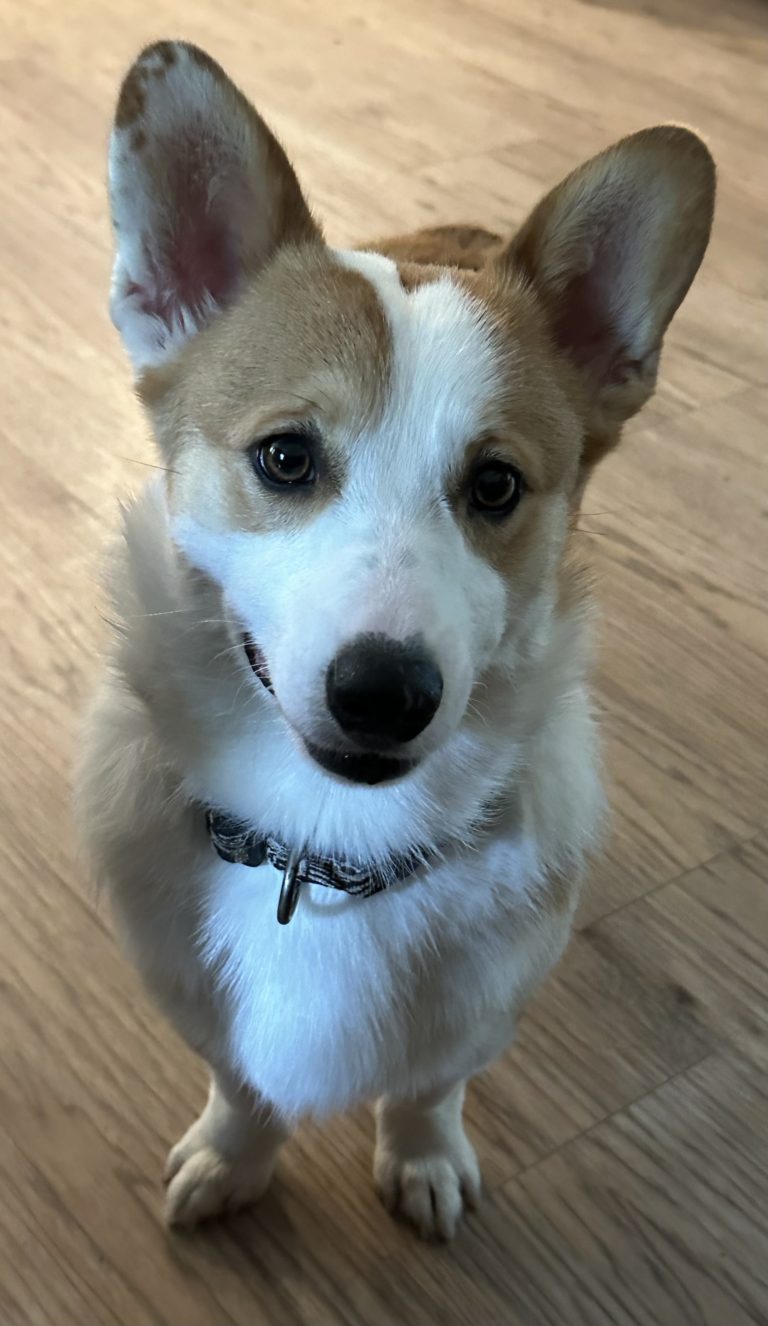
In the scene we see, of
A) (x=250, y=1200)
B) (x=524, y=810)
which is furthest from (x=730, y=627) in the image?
(x=250, y=1200)

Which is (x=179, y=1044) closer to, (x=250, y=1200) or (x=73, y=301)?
(x=250, y=1200)

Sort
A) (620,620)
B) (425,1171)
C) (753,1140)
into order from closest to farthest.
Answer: (425,1171) < (753,1140) < (620,620)

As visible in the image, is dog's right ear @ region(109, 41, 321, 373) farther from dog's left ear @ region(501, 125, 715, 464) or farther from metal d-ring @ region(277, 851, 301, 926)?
metal d-ring @ region(277, 851, 301, 926)

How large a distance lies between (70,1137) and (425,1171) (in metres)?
0.39

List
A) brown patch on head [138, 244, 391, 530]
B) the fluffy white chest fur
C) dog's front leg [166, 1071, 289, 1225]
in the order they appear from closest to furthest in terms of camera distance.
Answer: brown patch on head [138, 244, 391, 530] → the fluffy white chest fur → dog's front leg [166, 1071, 289, 1225]

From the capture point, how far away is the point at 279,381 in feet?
3.38

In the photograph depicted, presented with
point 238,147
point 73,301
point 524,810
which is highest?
point 238,147

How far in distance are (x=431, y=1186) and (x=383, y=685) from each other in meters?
0.69

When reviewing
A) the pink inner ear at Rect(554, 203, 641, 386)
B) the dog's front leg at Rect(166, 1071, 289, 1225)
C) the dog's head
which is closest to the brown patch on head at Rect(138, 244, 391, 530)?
the dog's head

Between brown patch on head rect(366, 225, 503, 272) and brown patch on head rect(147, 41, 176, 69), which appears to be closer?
brown patch on head rect(147, 41, 176, 69)

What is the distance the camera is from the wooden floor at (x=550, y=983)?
133cm

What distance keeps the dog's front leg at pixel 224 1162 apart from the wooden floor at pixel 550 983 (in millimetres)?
37

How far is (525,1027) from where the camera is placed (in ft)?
5.02

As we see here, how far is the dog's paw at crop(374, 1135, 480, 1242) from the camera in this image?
1.34m
